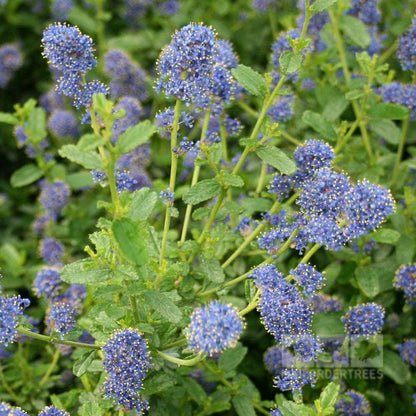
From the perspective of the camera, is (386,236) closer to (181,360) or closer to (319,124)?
(319,124)

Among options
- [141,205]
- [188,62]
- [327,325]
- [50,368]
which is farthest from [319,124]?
[50,368]

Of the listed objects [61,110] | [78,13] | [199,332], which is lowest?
[61,110]

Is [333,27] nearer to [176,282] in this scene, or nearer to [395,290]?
[395,290]

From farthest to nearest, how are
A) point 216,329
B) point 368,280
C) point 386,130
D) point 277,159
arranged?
point 386,130, point 368,280, point 277,159, point 216,329

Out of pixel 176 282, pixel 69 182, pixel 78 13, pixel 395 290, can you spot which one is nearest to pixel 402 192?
pixel 395 290

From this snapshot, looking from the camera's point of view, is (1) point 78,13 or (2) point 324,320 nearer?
(2) point 324,320

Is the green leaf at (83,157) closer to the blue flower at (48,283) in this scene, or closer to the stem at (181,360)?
the stem at (181,360)

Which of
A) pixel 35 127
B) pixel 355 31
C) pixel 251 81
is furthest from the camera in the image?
pixel 35 127
